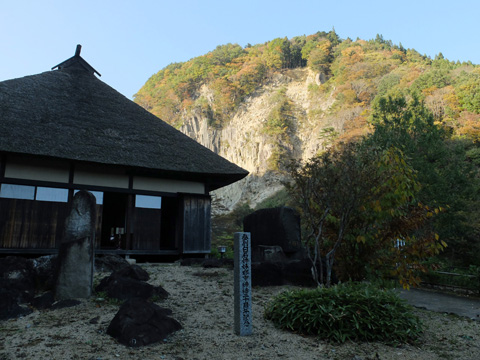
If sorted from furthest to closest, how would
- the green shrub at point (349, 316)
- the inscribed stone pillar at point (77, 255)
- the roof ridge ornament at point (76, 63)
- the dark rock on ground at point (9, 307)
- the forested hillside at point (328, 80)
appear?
the forested hillside at point (328, 80), the roof ridge ornament at point (76, 63), the inscribed stone pillar at point (77, 255), the dark rock on ground at point (9, 307), the green shrub at point (349, 316)

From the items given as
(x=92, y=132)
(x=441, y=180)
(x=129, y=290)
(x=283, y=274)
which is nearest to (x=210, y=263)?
(x=283, y=274)

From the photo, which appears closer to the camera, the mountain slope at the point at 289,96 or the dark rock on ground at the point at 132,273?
the dark rock on ground at the point at 132,273

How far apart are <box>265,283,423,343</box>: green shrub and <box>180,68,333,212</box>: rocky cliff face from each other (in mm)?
31811

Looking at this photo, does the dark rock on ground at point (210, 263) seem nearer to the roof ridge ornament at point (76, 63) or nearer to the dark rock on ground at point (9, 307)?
the dark rock on ground at point (9, 307)

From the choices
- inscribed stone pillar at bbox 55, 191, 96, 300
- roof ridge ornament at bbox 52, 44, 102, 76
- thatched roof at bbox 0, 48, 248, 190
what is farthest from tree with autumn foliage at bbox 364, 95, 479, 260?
roof ridge ornament at bbox 52, 44, 102, 76

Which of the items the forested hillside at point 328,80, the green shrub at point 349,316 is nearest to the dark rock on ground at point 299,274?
the green shrub at point 349,316

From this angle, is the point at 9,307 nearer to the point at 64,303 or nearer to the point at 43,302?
the point at 43,302

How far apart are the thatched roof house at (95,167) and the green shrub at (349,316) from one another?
24.7 ft

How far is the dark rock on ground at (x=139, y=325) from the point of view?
4.05m

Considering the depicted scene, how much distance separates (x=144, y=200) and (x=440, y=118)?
2858 centimetres

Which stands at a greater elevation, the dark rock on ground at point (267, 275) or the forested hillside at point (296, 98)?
the forested hillside at point (296, 98)

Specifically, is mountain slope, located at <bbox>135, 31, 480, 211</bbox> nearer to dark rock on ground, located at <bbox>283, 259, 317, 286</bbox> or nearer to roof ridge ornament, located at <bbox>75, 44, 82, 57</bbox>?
roof ridge ornament, located at <bbox>75, 44, 82, 57</bbox>

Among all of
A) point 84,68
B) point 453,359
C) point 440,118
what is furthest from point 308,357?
point 440,118

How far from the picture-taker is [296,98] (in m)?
48.1
